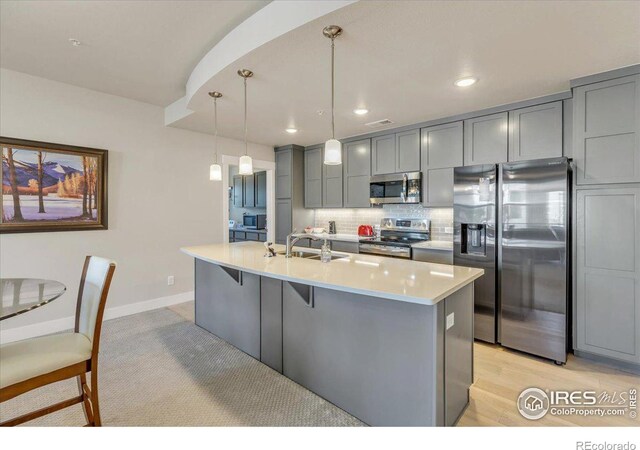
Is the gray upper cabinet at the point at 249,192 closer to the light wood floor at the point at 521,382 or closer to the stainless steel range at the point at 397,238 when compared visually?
the stainless steel range at the point at 397,238

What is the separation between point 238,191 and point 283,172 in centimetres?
200

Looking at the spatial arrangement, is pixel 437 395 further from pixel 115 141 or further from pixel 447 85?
pixel 115 141

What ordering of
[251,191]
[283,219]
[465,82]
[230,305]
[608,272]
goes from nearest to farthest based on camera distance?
[608,272], [465,82], [230,305], [283,219], [251,191]

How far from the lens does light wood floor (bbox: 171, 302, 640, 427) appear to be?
6.51 feet

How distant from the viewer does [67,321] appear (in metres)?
3.45

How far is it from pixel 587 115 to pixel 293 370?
3.25 m

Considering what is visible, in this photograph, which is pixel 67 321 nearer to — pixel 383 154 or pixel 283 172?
pixel 283 172

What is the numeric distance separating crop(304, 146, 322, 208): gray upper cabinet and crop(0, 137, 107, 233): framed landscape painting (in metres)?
2.90

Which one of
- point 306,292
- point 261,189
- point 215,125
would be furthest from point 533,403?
point 261,189

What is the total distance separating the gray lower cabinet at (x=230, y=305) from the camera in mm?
2756

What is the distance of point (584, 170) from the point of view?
2736 millimetres

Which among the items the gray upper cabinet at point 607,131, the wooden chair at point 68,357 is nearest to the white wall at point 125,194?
the wooden chair at point 68,357

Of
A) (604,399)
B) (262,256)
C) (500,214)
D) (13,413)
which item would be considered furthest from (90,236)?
(604,399)

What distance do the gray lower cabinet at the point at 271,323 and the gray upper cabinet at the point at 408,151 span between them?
256 cm
